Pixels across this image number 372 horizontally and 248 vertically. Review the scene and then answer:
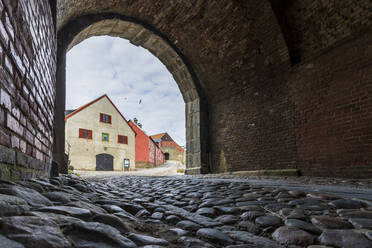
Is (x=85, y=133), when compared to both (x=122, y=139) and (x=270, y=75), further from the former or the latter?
(x=270, y=75)

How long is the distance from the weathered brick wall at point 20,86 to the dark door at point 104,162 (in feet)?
66.5

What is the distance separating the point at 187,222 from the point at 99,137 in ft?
71.1

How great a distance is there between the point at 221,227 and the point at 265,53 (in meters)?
5.91

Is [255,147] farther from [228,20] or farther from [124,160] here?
Answer: [124,160]

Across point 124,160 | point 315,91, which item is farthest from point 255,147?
point 124,160

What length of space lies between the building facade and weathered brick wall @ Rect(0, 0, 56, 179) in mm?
44686

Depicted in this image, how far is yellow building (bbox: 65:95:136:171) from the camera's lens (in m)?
20.6

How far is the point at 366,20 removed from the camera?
4840 millimetres

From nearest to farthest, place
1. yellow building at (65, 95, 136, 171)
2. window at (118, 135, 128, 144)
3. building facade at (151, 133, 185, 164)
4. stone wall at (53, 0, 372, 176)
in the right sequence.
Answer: stone wall at (53, 0, 372, 176) < yellow building at (65, 95, 136, 171) < window at (118, 135, 128, 144) < building facade at (151, 133, 185, 164)

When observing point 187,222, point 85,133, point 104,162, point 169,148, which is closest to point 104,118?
point 85,133

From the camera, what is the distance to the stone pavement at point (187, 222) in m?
1.12

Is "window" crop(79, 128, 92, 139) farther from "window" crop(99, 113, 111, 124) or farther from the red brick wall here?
the red brick wall

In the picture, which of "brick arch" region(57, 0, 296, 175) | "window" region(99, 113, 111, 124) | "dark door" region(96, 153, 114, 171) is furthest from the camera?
"window" region(99, 113, 111, 124)

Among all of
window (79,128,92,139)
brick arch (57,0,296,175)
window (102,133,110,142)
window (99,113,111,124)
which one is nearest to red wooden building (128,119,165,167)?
window (99,113,111,124)
